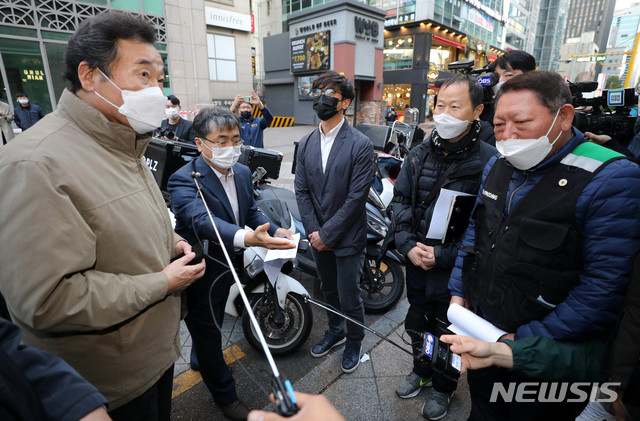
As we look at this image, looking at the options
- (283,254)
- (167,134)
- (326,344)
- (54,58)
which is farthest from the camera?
(54,58)

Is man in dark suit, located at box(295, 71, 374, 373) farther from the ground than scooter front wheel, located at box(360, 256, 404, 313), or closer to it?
farther from the ground

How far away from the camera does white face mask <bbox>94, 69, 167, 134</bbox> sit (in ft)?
4.30

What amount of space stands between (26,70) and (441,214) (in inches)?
596

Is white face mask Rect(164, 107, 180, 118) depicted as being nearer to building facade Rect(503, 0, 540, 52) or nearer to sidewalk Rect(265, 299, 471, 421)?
sidewalk Rect(265, 299, 471, 421)

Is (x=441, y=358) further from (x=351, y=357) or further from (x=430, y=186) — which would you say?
(x=351, y=357)

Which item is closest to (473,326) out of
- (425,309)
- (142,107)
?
(425,309)

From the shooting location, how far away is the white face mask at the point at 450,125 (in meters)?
2.02

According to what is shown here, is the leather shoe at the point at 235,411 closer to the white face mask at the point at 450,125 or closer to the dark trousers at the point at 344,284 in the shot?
the dark trousers at the point at 344,284

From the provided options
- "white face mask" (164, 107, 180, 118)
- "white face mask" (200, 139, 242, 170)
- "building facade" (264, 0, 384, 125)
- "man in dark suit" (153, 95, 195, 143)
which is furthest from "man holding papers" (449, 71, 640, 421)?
"building facade" (264, 0, 384, 125)

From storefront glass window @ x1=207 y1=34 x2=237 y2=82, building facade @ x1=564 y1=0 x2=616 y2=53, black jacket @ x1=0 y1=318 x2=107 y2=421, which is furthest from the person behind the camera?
building facade @ x1=564 y1=0 x2=616 y2=53

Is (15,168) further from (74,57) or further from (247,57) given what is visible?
(247,57)

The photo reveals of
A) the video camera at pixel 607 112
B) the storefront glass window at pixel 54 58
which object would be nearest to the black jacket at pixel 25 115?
the storefront glass window at pixel 54 58

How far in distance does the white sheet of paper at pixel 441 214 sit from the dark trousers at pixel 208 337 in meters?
1.41

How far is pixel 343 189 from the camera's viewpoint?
2467 mm
